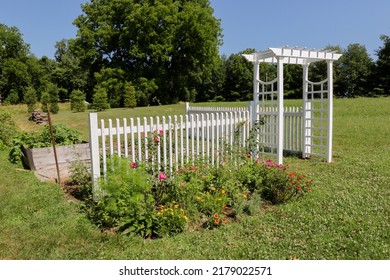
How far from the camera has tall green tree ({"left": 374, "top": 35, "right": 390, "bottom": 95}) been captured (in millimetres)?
36531

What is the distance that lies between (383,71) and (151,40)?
90.7ft

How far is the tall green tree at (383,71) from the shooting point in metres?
36.5

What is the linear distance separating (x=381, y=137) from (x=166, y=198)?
9.46 m

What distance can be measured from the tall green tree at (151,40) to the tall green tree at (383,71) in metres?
19.7

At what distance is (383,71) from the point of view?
3791 cm

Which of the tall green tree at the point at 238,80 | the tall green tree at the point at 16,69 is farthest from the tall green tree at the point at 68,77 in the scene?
the tall green tree at the point at 238,80

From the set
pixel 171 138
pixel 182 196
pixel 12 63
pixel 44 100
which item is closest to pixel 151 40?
pixel 44 100

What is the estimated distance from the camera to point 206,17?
3036 centimetres

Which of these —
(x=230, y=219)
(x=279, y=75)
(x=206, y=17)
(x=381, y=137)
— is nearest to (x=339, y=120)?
(x=381, y=137)

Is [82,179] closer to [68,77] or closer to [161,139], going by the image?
[161,139]

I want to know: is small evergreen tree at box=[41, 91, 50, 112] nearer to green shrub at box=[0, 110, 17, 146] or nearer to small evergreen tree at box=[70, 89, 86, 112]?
small evergreen tree at box=[70, 89, 86, 112]

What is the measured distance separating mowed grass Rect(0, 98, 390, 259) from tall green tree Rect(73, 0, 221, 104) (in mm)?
25580

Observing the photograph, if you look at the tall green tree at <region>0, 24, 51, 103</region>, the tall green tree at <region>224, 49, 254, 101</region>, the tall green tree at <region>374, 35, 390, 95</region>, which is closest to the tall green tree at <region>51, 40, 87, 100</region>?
the tall green tree at <region>0, 24, 51, 103</region>

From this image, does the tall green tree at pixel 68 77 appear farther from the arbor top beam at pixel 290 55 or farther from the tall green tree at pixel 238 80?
the arbor top beam at pixel 290 55
